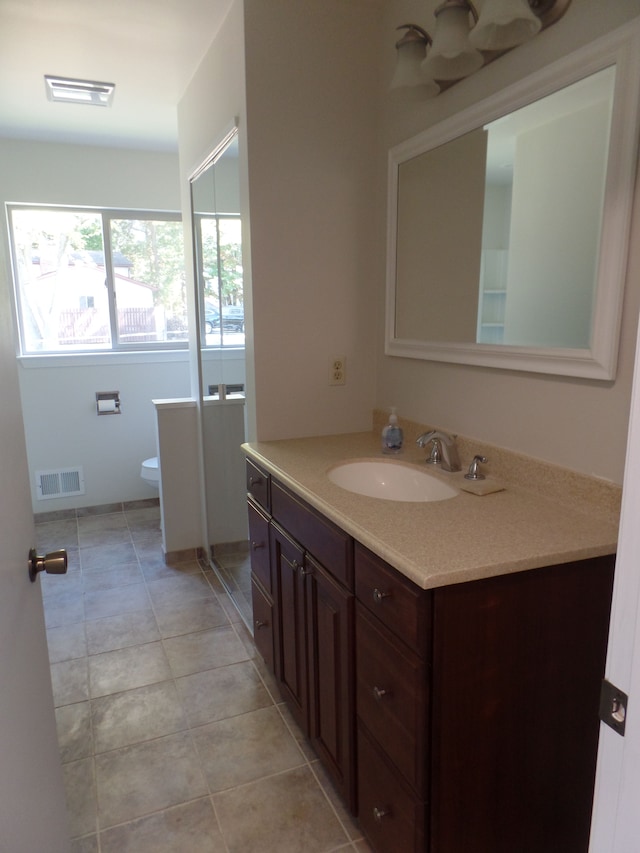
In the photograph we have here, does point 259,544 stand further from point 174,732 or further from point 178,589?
point 178,589

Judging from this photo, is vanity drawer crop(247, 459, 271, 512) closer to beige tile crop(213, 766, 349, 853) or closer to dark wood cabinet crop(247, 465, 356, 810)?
dark wood cabinet crop(247, 465, 356, 810)

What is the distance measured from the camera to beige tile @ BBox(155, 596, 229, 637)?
2709 millimetres

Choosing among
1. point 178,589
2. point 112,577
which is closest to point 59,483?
point 112,577

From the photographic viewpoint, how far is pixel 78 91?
2877 millimetres

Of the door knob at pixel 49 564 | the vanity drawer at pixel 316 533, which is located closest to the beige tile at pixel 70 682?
the vanity drawer at pixel 316 533

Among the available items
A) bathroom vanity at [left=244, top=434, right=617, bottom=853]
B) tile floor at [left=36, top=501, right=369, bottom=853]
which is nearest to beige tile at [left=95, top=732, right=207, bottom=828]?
tile floor at [left=36, top=501, right=369, bottom=853]

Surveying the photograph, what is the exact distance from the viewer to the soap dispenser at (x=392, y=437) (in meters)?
2.08

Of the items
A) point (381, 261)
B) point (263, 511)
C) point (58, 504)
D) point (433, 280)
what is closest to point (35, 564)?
point (263, 511)

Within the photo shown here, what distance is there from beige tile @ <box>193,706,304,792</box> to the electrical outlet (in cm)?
128

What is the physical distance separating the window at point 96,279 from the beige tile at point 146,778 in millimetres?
2949

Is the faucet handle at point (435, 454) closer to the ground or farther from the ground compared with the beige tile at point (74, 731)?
farther from the ground

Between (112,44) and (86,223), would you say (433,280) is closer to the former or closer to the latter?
(112,44)

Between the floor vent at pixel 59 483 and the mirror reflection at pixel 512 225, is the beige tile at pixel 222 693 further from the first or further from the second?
the floor vent at pixel 59 483

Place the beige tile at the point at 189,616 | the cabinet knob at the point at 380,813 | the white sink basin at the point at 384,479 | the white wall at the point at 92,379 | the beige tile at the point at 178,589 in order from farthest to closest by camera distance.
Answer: the white wall at the point at 92,379 < the beige tile at the point at 178,589 < the beige tile at the point at 189,616 < the white sink basin at the point at 384,479 < the cabinet knob at the point at 380,813
